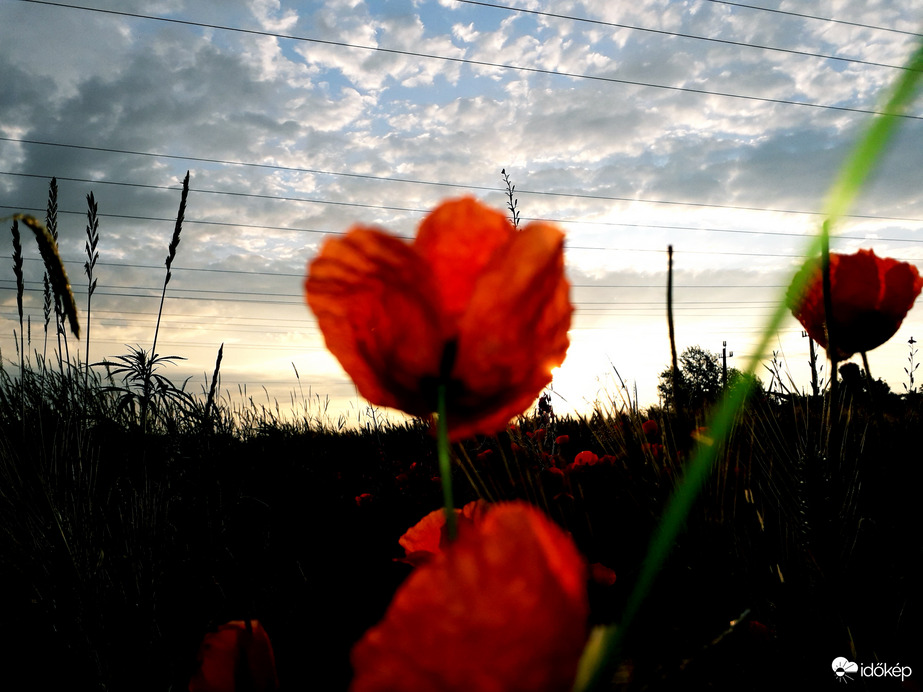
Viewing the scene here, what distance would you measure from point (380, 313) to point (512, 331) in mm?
95

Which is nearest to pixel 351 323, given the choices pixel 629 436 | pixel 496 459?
pixel 629 436

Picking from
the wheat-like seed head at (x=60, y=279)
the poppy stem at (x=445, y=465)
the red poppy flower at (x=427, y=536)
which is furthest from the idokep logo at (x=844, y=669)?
the wheat-like seed head at (x=60, y=279)

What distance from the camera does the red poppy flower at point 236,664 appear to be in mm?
444

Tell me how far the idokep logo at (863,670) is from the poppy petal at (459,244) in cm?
67

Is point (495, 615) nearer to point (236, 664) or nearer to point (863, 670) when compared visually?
point (236, 664)

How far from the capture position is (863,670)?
65 centimetres

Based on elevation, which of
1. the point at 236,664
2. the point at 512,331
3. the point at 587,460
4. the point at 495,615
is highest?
the point at 512,331

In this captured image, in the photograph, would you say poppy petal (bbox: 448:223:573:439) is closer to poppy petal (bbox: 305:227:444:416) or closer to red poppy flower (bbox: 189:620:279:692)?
poppy petal (bbox: 305:227:444:416)

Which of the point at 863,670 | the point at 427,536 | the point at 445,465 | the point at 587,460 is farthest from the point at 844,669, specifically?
the point at 587,460

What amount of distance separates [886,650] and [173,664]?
3.61ft

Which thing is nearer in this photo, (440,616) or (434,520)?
(440,616)

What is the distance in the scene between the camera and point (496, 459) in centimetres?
204

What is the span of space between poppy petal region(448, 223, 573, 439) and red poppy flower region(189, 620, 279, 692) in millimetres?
254

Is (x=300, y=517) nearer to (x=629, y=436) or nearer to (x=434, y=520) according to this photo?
(x=629, y=436)
